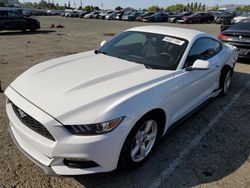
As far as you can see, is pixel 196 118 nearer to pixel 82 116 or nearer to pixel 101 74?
pixel 101 74

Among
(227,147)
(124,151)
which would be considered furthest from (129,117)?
(227,147)

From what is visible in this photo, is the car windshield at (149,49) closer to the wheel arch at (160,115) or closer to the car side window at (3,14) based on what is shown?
the wheel arch at (160,115)

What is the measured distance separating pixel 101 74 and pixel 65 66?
0.66m

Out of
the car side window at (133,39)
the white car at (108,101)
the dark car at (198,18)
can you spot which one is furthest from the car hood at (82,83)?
the dark car at (198,18)

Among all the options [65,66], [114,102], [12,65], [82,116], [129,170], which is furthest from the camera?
[12,65]

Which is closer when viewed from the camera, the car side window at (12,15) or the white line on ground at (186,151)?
the white line on ground at (186,151)

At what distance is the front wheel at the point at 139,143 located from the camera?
2.76 meters

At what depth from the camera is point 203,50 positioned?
14.5 ft

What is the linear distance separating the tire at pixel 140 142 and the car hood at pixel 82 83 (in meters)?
0.39

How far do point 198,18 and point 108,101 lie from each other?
124 feet

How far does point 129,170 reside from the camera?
3.01 m

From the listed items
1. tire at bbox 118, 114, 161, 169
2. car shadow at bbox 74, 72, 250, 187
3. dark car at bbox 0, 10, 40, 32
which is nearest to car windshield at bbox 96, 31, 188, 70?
tire at bbox 118, 114, 161, 169

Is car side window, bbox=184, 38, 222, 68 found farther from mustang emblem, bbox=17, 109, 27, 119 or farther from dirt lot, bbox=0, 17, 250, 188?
mustang emblem, bbox=17, 109, 27, 119

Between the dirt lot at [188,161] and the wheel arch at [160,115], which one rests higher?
the wheel arch at [160,115]
